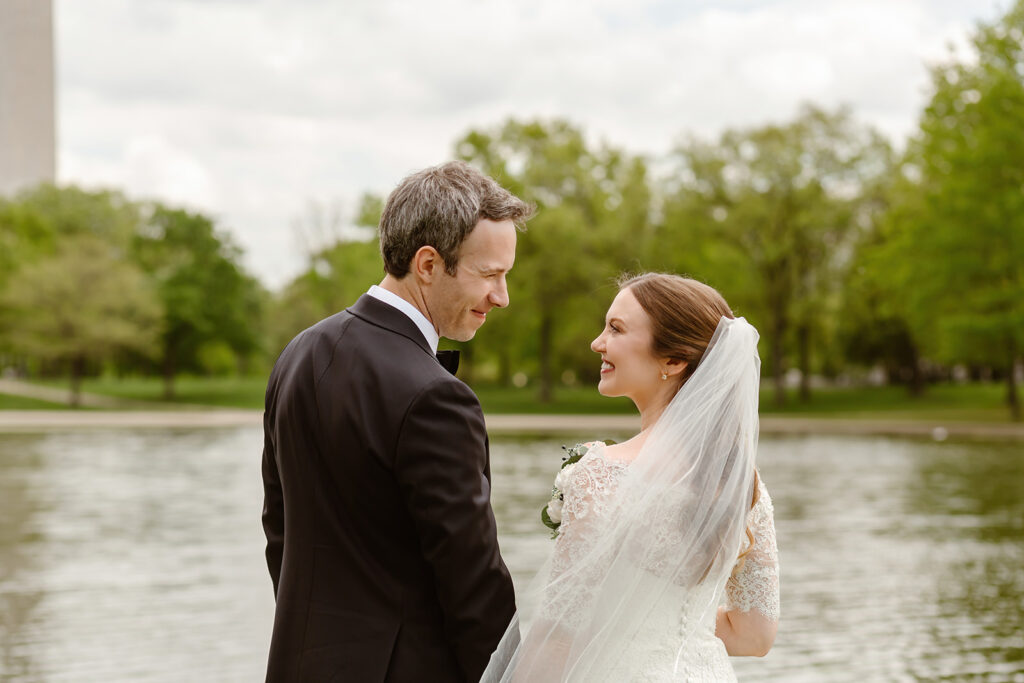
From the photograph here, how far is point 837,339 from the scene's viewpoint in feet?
179

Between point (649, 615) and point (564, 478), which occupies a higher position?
point (564, 478)

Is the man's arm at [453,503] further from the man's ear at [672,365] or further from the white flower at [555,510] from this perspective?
the man's ear at [672,365]

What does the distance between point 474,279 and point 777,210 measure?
133 ft

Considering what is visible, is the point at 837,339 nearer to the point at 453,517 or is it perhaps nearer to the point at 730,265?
the point at 730,265

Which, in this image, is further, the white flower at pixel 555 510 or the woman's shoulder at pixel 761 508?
the woman's shoulder at pixel 761 508

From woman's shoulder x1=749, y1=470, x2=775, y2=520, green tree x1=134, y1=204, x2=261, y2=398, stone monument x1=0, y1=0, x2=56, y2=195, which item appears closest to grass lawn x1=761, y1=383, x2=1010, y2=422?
green tree x1=134, y1=204, x2=261, y2=398

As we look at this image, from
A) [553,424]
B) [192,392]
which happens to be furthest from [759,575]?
[192,392]

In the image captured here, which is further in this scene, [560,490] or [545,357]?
[545,357]

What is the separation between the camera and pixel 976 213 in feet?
104

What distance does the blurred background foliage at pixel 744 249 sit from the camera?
1280 inches

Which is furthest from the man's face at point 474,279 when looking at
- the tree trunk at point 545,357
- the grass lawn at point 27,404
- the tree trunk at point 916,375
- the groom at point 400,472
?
the tree trunk at point 916,375

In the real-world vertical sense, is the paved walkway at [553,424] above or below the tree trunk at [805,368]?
below

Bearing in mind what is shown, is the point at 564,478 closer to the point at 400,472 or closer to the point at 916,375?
the point at 400,472

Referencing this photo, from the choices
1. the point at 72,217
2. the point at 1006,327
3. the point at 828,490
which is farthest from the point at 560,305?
the point at 72,217
